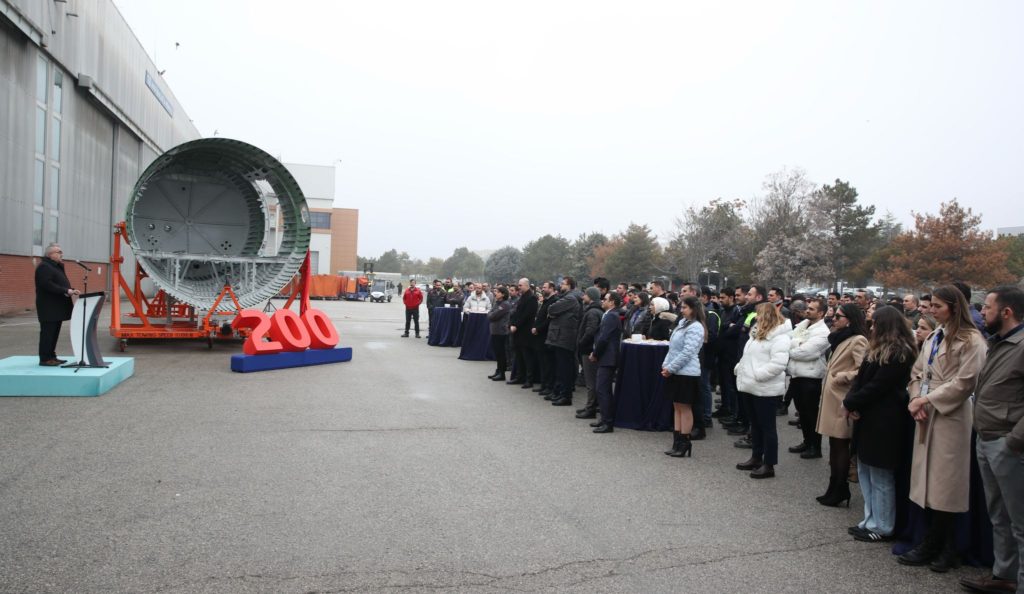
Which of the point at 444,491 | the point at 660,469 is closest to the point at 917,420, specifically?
the point at 660,469

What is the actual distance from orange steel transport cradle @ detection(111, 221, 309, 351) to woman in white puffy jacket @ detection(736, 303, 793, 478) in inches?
428

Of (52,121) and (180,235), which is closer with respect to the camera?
(180,235)

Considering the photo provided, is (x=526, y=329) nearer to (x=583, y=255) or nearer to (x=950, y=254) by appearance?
(x=950, y=254)

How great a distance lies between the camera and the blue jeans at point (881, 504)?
5086 mm

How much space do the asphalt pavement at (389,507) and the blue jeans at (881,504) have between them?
0.53 ft

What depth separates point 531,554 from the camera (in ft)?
14.8

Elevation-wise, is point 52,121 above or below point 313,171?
below

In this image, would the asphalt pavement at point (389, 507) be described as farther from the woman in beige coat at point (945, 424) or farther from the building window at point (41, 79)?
the building window at point (41, 79)

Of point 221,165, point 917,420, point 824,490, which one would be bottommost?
point 824,490

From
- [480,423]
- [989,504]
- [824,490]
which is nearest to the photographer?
[989,504]

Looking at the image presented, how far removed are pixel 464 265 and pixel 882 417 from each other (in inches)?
4862

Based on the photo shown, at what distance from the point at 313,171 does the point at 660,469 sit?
Result: 83.2 m

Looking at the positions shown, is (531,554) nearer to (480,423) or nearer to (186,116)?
(480,423)

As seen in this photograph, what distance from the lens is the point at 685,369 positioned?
7.25 metres
